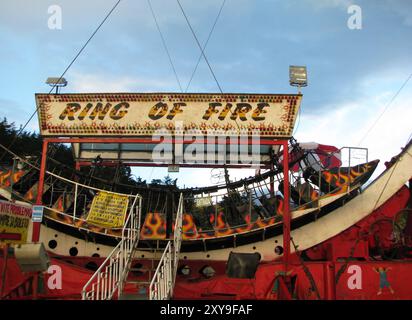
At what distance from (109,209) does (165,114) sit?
3.21m

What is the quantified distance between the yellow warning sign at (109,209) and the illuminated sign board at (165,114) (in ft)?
6.09

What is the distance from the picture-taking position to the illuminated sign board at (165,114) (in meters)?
12.0

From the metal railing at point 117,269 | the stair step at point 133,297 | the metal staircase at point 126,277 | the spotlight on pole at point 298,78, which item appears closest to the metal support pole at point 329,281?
the metal staircase at point 126,277

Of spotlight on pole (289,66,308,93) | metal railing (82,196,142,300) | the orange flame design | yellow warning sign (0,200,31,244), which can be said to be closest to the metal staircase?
metal railing (82,196,142,300)

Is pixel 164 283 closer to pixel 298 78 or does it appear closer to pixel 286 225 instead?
pixel 286 225

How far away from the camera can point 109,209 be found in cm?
1259

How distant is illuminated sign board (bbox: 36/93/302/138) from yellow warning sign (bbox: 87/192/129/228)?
1.86m

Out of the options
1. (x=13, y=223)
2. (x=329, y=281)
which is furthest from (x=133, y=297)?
(x=329, y=281)

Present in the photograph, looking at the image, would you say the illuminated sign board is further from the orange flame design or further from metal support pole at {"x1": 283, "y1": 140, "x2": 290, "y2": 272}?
the orange flame design

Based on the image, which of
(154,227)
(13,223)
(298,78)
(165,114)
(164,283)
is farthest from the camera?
(154,227)

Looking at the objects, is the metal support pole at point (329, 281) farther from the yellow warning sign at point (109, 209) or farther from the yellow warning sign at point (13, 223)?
the yellow warning sign at point (13, 223)

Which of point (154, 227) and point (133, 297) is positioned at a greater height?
point (154, 227)

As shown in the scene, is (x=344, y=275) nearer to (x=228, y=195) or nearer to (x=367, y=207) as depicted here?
(x=367, y=207)

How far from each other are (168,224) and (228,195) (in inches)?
105
